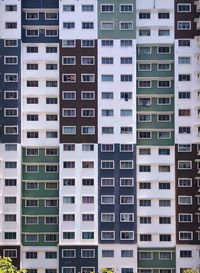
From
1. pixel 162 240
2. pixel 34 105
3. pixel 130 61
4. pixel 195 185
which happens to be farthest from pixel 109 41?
pixel 162 240

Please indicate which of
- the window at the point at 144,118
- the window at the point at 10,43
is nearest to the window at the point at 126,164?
the window at the point at 144,118

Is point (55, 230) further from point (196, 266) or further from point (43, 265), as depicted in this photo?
point (196, 266)

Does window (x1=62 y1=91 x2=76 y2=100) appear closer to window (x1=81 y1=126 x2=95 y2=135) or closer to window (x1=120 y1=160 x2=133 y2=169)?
window (x1=81 y1=126 x2=95 y2=135)

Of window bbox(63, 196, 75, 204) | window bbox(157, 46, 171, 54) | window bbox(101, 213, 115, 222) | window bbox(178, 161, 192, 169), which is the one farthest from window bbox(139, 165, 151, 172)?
window bbox(157, 46, 171, 54)

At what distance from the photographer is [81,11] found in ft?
156

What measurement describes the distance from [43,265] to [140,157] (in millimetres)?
11414

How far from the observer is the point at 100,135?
46.6m

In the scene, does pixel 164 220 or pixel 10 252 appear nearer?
pixel 10 252

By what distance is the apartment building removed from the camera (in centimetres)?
4612

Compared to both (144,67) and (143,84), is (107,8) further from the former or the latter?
(143,84)

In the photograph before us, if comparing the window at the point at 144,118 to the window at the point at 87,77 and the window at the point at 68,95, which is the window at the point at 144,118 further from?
the window at the point at 68,95

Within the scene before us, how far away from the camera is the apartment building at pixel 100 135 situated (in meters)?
46.1

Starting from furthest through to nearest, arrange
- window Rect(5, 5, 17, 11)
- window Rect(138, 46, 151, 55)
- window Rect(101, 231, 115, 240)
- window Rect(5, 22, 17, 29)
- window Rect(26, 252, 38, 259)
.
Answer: window Rect(138, 46, 151, 55)
window Rect(5, 5, 17, 11)
window Rect(5, 22, 17, 29)
window Rect(26, 252, 38, 259)
window Rect(101, 231, 115, 240)

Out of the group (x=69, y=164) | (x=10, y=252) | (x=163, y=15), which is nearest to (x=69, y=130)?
(x=69, y=164)
